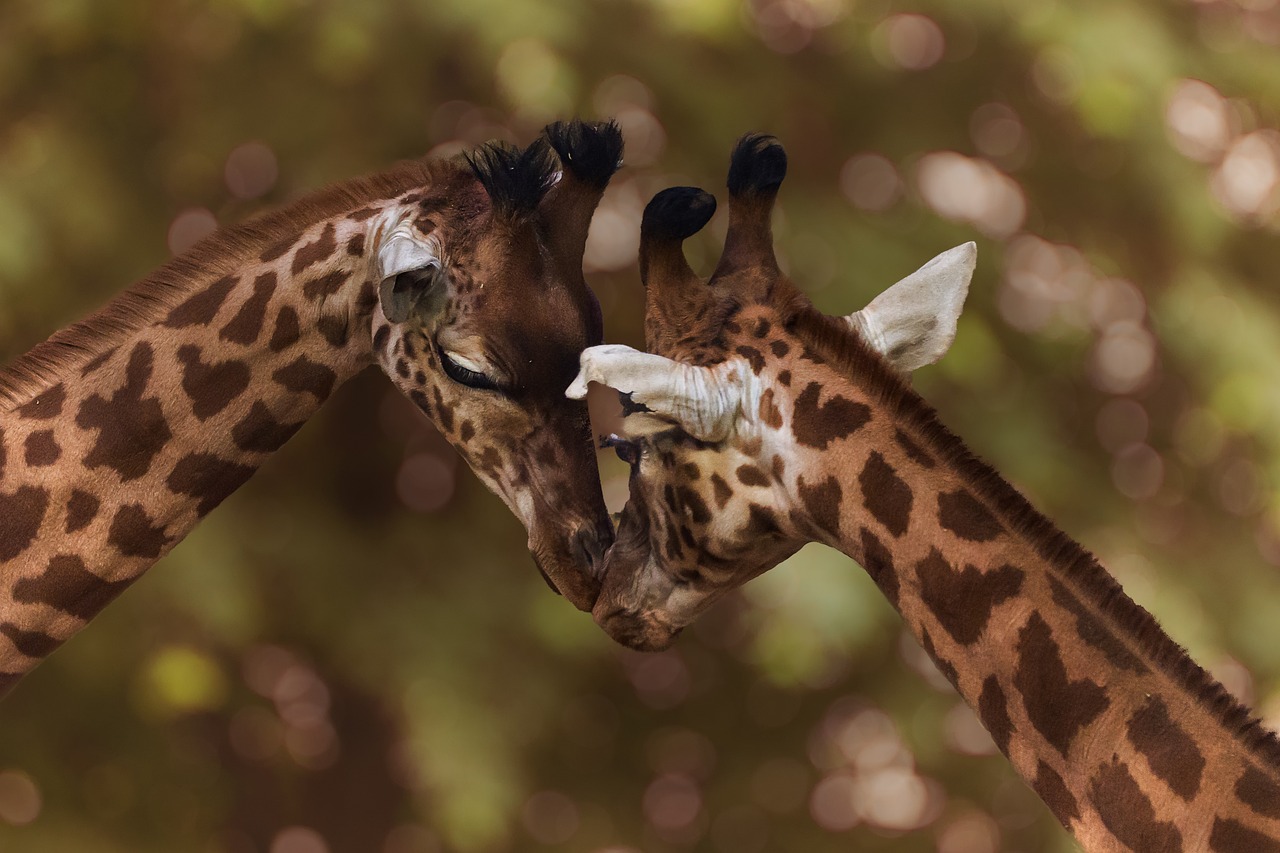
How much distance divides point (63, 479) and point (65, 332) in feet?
0.86

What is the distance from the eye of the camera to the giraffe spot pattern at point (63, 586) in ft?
6.83

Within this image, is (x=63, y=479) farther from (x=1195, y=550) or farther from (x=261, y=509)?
(x=1195, y=550)

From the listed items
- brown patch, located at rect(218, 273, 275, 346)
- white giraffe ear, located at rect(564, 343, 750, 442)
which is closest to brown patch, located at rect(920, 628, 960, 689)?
white giraffe ear, located at rect(564, 343, 750, 442)

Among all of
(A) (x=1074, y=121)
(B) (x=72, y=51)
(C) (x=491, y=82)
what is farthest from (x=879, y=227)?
(B) (x=72, y=51)

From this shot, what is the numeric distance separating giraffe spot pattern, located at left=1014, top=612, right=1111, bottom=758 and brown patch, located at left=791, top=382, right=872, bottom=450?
336mm

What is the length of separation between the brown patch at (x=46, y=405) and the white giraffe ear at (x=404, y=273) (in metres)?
0.55

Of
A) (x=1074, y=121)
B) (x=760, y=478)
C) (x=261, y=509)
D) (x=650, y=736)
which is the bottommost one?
(x=650, y=736)

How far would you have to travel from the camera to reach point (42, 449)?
2115mm

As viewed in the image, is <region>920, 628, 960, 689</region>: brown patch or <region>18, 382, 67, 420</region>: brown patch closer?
<region>920, 628, 960, 689</region>: brown patch

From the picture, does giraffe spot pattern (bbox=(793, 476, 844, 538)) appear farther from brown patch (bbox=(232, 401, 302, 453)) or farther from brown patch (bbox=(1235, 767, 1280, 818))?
brown patch (bbox=(232, 401, 302, 453))

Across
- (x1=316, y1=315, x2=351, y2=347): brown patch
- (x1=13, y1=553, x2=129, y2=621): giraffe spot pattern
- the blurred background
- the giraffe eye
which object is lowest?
the blurred background

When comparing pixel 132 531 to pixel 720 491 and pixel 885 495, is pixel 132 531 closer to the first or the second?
pixel 720 491

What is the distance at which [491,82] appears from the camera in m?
4.52

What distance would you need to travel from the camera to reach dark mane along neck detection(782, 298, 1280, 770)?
1476 mm
